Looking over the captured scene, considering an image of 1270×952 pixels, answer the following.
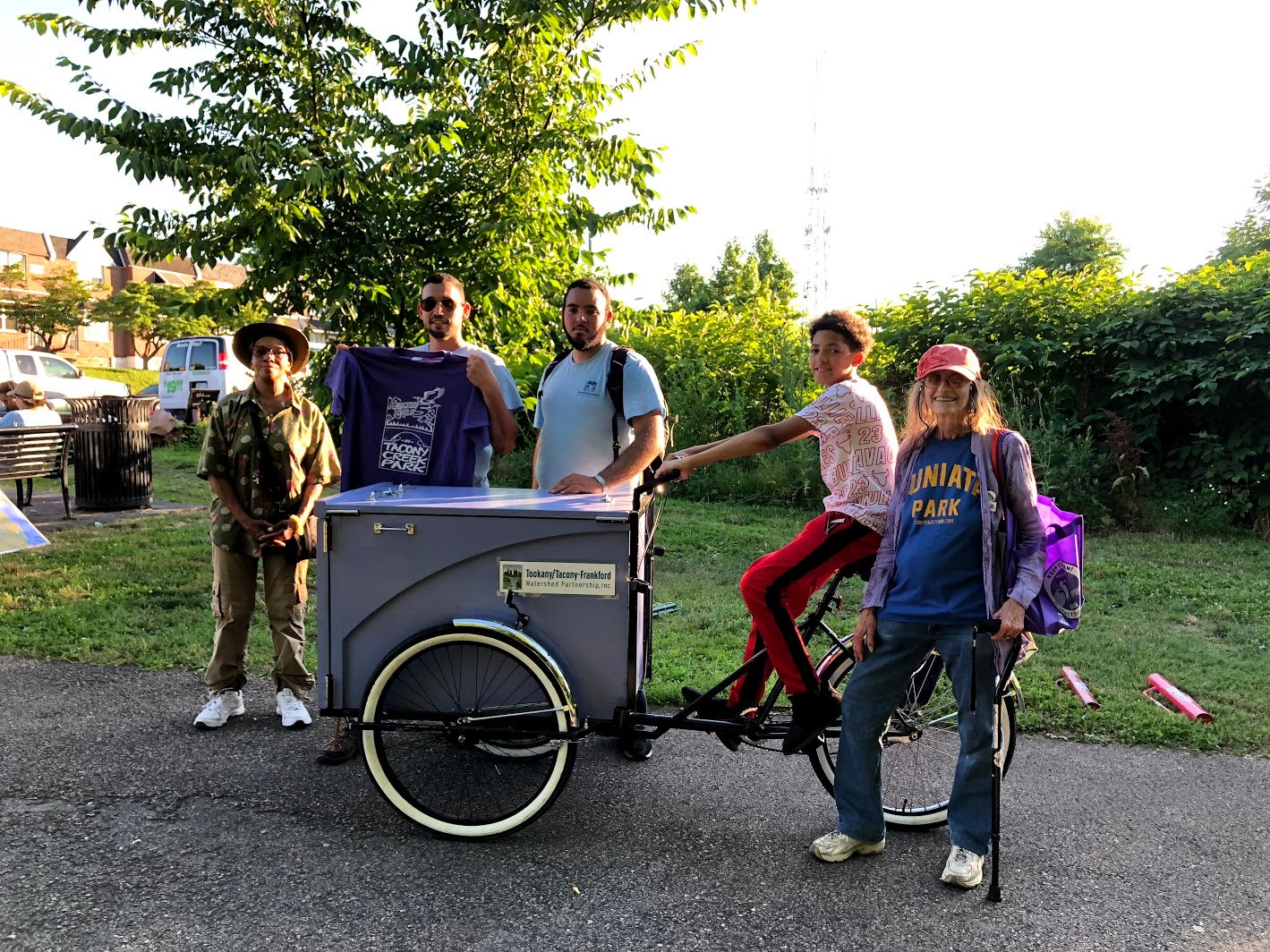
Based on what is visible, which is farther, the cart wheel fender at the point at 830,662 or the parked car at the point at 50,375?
the parked car at the point at 50,375

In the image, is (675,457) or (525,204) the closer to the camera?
(675,457)

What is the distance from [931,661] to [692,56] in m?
4.67

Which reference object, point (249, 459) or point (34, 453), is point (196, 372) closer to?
point (34, 453)

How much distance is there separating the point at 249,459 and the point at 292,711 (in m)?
1.23

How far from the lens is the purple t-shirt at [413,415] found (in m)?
4.11

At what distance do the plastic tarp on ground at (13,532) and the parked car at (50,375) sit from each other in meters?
17.1

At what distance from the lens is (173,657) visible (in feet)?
17.9

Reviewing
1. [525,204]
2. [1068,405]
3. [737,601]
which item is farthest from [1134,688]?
[1068,405]

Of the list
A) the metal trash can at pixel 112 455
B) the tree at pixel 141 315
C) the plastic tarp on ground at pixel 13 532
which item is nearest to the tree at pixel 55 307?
the tree at pixel 141 315

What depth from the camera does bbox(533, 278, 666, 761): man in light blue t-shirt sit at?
399cm

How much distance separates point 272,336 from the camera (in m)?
4.46

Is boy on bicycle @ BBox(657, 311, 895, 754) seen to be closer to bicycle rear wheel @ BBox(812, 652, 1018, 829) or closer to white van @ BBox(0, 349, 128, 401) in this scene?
bicycle rear wheel @ BBox(812, 652, 1018, 829)

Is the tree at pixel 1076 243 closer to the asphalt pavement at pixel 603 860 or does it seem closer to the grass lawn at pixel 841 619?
the grass lawn at pixel 841 619

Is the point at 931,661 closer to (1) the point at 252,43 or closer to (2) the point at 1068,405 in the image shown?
(1) the point at 252,43
